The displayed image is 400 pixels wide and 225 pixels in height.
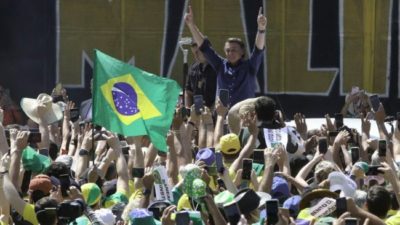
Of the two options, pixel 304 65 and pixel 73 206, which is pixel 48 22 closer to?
pixel 304 65

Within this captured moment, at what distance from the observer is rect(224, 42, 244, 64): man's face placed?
46.7 feet

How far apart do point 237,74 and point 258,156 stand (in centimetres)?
351

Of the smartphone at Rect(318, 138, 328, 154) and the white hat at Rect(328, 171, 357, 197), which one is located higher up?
the smartphone at Rect(318, 138, 328, 154)

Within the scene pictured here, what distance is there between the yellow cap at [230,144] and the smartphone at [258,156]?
22cm

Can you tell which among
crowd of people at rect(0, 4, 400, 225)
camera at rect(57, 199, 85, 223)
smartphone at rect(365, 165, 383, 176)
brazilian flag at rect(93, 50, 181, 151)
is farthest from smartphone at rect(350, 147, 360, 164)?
camera at rect(57, 199, 85, 223)

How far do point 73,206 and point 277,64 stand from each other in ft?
45.5

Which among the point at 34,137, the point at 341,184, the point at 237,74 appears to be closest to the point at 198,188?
the point at 341,184

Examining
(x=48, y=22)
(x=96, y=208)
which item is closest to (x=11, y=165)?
(x=96, y=208)

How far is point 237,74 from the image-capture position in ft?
46.9

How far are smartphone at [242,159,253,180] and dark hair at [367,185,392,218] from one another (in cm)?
117

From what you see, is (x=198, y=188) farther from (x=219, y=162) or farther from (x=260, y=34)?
(x=260, y=34)

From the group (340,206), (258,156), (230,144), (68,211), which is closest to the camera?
(340,206)

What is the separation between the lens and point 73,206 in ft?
27.2

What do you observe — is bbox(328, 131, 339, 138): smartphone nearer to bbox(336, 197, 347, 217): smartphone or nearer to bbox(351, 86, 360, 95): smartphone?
bbox(336, 197, 347, 217): smartphone
